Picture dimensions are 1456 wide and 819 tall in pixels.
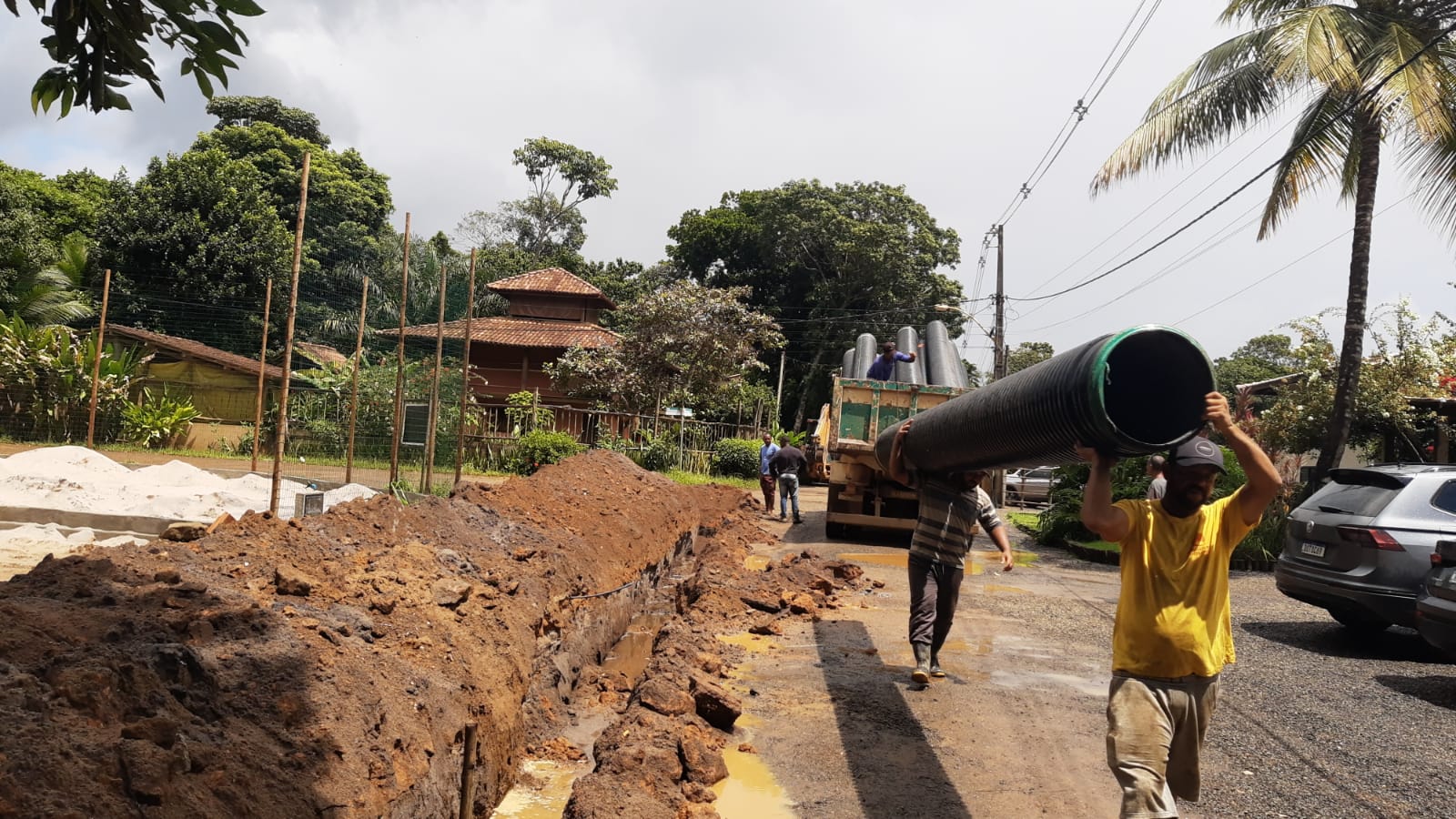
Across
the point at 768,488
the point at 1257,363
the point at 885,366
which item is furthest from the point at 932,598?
the point at 1257,363

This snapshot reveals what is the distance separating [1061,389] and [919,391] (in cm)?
950

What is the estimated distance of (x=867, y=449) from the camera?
44.0ft

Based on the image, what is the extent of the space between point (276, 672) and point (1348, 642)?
8.74 m

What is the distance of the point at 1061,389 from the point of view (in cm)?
363

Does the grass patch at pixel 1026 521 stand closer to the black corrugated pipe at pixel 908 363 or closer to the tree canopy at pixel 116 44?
the black corrugated pipe at pixel 908 363

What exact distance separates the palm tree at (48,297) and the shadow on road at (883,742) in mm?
23099

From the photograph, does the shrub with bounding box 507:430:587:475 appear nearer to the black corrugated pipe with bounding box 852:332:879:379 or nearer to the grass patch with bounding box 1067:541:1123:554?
the black corrugated pipe with bounding box 852:332:879:379

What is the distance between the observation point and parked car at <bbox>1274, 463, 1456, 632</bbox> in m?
7.73

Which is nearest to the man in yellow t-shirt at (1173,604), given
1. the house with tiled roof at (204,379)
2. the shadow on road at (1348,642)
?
the shadow on road at (1348,642)

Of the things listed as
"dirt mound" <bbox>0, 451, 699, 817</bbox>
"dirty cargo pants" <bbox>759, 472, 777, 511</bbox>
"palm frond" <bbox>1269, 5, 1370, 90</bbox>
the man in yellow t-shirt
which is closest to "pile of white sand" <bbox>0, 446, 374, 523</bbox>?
"dirt mound" <bbox>0, 451, 699, 817</bbox>

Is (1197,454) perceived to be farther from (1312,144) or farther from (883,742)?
(1312,144)

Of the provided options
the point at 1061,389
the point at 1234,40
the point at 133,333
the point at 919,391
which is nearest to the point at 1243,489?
the point at 1061,389

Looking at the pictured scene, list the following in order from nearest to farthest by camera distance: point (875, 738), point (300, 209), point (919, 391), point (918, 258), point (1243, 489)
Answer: point (1243, 489) < point (875, 738) < point (300, 209) < point (919, 391) < point (918, 258)

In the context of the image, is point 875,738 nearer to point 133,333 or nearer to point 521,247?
point 133,333
